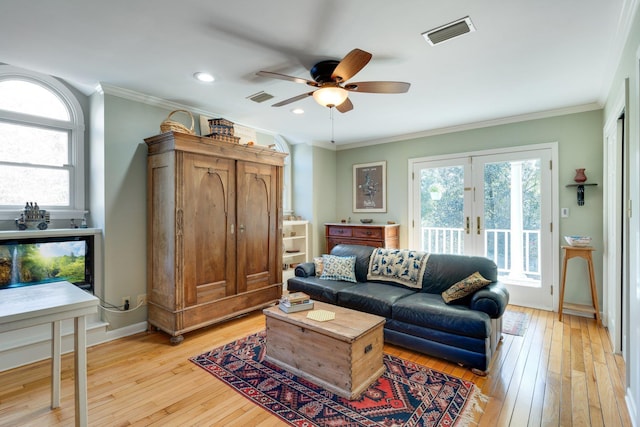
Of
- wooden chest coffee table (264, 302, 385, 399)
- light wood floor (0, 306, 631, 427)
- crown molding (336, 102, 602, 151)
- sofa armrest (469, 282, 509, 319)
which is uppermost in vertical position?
crown molding (336, 102, 602, 151)

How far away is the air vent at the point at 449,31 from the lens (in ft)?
6.73

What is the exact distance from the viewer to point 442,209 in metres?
4.77

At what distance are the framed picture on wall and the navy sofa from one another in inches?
76.2

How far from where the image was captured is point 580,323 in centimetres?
352

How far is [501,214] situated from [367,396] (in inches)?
128

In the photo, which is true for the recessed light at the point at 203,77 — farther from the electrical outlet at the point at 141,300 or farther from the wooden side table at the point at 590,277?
the wooden side table at the point at 590,277

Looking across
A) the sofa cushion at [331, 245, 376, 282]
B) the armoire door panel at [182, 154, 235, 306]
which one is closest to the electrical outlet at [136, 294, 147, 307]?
the armoire door panel at [182, 154, 235, 306]

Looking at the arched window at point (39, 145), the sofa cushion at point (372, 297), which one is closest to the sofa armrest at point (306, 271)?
the sofa cushion at point (372, 297)

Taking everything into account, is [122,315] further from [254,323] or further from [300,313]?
[300,313]

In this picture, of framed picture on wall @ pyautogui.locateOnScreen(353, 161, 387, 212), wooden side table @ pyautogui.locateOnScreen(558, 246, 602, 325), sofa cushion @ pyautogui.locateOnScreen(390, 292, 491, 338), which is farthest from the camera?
framed picture on wall @ pyautogui.locateOnScreen(353, 161, 387, 212)

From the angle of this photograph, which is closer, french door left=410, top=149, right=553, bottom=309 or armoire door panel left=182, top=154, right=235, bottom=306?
armoire door panel left=182, top=154, right=235, bottom=306

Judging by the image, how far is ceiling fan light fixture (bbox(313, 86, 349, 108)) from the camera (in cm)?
245

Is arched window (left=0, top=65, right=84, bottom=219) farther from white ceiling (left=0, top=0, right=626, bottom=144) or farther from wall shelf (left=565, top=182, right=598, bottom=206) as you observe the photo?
wall shelf (left=565, top=182, right=598, bottom=206)

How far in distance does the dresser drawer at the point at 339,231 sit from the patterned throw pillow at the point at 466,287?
2525mm
